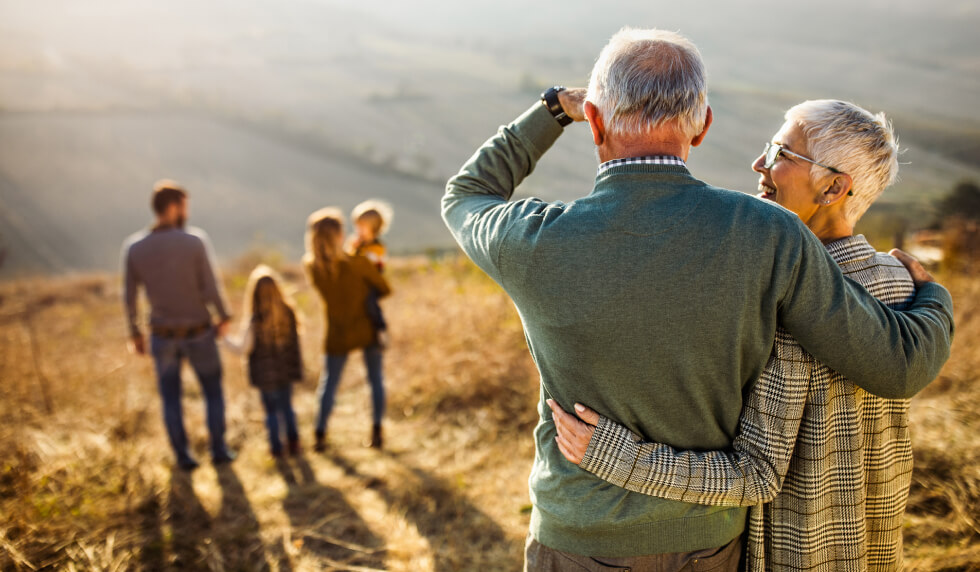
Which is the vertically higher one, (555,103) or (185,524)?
(555,103)

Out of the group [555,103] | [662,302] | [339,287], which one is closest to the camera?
[662,302]

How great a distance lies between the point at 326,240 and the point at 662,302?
3.21m

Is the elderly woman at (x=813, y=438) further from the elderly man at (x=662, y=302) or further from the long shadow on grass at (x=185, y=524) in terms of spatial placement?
the long shadow on grass at (x=185, y=524)

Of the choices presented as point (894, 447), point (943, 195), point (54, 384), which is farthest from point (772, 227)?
point (943, 195)

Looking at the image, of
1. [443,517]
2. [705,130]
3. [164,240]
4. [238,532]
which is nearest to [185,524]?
[238,532]

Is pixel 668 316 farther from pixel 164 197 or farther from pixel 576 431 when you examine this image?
pixel 164 197

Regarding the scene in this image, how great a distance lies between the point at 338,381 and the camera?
4160 millimetres

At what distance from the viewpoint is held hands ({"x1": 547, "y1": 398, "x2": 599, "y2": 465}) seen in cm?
118

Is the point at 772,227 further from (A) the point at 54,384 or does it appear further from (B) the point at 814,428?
(A) the point at 54,384

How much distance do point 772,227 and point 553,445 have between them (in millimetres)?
627

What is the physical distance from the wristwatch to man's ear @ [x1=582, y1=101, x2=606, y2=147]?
8.6 inches

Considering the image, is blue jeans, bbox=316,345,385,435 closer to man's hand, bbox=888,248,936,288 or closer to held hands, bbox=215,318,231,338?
held hands, bbox=215,318,231,338

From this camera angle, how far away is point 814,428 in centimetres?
122

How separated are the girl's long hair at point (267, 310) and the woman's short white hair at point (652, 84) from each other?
10.7 ft
